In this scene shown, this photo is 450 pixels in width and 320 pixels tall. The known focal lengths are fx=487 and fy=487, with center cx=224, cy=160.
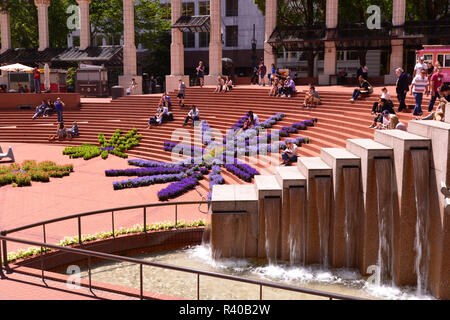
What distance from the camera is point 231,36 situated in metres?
63.1

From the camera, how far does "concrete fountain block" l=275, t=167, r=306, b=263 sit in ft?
39.7

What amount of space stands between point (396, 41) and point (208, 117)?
15.9 meters

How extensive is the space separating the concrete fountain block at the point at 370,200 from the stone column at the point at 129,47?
111 ft

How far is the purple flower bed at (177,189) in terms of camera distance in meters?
17.8

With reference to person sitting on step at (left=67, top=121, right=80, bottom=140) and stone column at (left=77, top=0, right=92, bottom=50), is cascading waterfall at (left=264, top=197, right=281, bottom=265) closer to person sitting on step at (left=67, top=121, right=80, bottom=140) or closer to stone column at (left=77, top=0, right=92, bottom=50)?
person sitting on step at (left=67, top=121, right=80, bottom=140)

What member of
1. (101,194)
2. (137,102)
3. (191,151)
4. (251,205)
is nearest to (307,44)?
(137,102)

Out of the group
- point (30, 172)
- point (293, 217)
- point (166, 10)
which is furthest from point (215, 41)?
point (293, 217)

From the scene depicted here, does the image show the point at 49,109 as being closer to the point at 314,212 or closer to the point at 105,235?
the point at 105,235

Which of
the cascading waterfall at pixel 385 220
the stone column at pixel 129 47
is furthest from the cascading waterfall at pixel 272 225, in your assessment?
the stone column at pixel 129 47

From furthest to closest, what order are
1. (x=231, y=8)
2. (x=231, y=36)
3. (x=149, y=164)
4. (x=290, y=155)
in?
(x=231, y=8) < (x=231, y=36) < (x=149, y=164) < (x=290, y=155)

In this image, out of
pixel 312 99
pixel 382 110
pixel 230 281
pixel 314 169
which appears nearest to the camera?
pixel 230 281

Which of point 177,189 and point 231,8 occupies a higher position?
point 231,8
